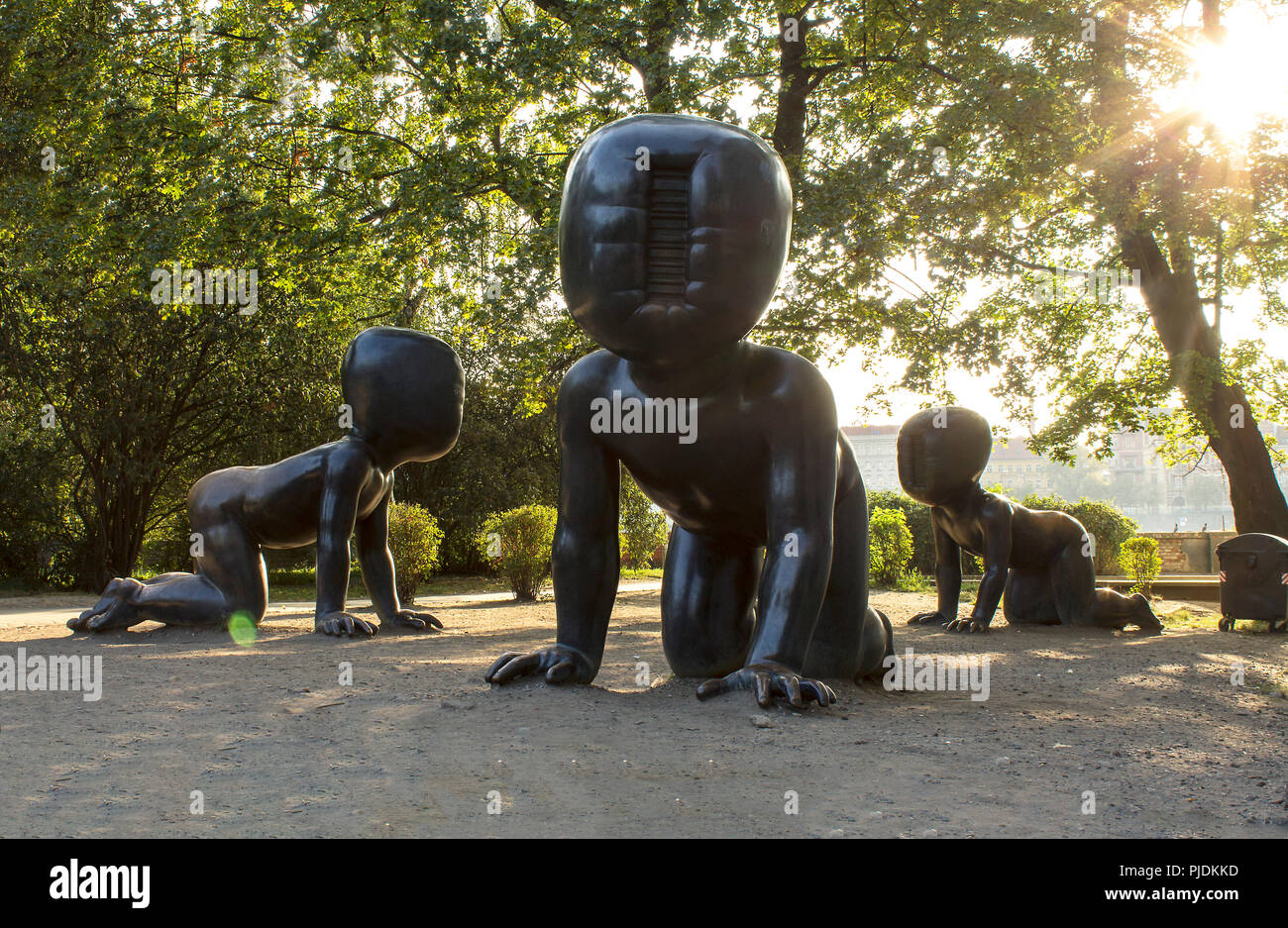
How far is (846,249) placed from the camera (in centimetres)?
1068

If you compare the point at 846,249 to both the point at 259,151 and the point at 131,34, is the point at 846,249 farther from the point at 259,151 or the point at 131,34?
the point at 131,34

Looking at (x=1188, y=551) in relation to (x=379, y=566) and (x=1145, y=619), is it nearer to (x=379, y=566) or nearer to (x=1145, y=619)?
(x=1145, y=619)

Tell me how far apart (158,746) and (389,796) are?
45.1 inches

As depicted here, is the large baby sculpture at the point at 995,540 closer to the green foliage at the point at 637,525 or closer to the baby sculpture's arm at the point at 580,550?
the baby sculpture's arm at the point at 580,550

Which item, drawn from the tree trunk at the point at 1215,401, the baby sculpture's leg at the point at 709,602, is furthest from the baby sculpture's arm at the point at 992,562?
the tree trunk at the point at 1215,401

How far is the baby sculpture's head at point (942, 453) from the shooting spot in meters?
8.78

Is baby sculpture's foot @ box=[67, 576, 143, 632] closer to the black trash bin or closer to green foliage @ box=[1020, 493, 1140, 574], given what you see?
the black trash bin

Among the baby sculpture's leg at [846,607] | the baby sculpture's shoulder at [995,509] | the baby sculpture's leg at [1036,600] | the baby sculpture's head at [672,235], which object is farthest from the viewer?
the baby sculpture's leg at [1036,600]

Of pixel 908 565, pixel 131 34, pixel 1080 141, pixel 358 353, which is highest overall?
pixel 131 34

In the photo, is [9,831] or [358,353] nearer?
[9,831]

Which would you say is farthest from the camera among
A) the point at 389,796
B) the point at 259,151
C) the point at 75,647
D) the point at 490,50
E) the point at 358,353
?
the point at 259,151

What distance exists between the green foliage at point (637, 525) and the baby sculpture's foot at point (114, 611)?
1425 cm

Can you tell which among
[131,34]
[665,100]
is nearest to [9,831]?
[665,100]

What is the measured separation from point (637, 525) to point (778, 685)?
63.3ft
